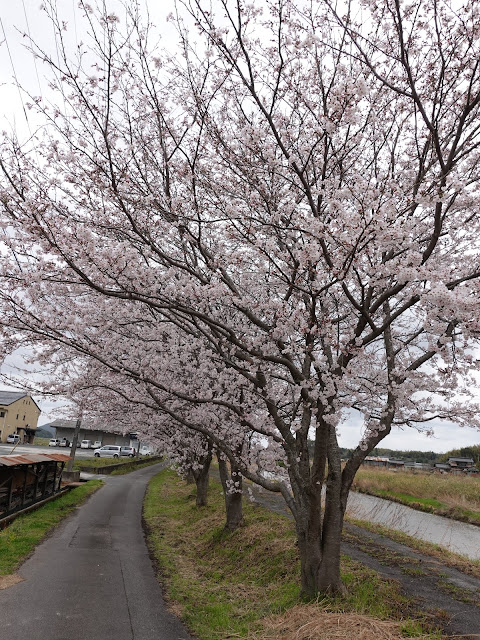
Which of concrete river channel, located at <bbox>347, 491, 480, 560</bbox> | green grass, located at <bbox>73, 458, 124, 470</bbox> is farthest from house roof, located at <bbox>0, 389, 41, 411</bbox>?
concrete river channel, located at <bbox>347, 491, 480, 560</bbox>

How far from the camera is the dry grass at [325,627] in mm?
5277

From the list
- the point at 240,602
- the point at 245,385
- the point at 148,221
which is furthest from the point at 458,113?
the point at 240,602

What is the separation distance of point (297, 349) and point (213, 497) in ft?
49.0

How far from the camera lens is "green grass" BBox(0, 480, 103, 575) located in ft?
28.8

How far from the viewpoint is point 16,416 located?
6372cm

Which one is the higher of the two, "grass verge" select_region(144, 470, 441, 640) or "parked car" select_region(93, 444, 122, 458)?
"parked car" select_region(93, 444, 122, 458)

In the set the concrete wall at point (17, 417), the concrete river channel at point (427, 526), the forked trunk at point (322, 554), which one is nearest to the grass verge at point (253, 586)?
the forked trunk at point (322, 554)

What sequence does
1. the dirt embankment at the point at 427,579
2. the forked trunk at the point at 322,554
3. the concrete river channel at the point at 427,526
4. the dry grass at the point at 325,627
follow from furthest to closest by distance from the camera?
the concrete river channel at the point at 427,526 < the forked trunk at the point at 322,554 < the dirt embankment at the point at 427,579 < the dry grass at the point at 325,627

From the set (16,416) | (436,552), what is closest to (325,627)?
(436,552)

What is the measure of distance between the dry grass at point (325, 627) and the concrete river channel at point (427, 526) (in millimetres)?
8373

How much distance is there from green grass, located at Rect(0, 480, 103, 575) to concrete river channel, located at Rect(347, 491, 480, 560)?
963 centimetres

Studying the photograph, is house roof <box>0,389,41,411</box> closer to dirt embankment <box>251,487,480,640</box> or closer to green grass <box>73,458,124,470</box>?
green grass <box>73,458,124,470</box>

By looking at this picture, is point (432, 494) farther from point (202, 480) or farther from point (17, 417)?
point (17, 417)

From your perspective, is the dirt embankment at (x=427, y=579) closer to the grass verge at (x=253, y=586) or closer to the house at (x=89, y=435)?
the grass verge at (x=253, y=586)
